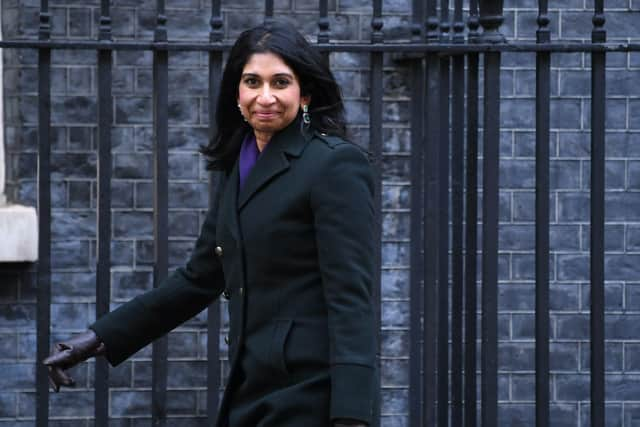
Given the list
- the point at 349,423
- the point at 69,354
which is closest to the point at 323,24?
the point at 69,354

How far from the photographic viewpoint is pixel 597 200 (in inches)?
174

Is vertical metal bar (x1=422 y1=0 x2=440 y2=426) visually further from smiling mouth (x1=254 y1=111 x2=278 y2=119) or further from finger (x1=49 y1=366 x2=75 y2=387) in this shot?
finger (x1=49 y1=366 x2=75 y2=387)

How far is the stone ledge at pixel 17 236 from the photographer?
6.19m

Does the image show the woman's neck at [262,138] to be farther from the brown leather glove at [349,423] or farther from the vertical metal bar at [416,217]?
the vertical metal bar at [416,217]

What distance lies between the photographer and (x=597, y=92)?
→ 4395 mm

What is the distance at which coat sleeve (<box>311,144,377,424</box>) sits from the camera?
3291mm

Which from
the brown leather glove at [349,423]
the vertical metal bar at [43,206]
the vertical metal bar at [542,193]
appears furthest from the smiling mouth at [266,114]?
the vertical metal bar at [542,193]

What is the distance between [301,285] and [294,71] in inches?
20.1

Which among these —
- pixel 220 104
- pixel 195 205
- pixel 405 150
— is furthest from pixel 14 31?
pixel 220 104

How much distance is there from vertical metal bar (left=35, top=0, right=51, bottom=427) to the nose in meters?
1.01

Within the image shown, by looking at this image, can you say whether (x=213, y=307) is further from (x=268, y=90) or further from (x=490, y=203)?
(x=268, y=90)

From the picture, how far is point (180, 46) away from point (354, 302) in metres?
1.25

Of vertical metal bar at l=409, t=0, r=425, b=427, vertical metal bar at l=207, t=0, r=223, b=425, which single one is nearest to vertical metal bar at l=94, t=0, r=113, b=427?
vertical metal bar at l=207, t=0, r=223, b=425

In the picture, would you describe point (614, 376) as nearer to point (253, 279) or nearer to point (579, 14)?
point (579, 14)
